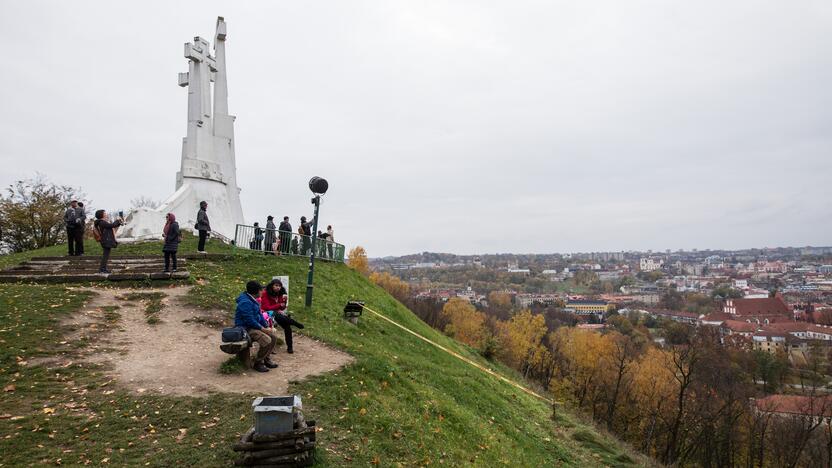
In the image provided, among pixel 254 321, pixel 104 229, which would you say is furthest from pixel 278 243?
pixel 254 321

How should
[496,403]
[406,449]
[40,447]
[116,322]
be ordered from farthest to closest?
1. [496,403]
2. [116,322]
3. [406,449]
4. [40,447]

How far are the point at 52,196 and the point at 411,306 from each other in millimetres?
36359

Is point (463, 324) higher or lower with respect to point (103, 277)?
lower

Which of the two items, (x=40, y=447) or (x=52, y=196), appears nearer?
(x=40, y=447)

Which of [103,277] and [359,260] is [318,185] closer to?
[103,277]

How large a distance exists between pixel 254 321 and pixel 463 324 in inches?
1892

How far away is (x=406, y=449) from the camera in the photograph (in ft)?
22.1

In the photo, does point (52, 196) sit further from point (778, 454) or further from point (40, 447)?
point (778, 454)

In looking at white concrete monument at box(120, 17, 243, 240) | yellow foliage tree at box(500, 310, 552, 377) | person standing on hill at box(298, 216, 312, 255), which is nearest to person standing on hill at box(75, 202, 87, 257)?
white concrete monument at box(120, 17, 243, 240)

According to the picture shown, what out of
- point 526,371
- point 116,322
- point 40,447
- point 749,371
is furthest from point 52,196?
point 749,371

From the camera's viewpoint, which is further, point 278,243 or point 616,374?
point 616,374

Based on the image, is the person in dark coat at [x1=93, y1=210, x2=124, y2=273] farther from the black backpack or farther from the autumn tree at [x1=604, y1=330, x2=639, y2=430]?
the autumn tree at [x1=604, y1=330, x2=639, y2=430]

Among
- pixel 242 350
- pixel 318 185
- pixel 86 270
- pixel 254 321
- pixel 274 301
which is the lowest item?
pixel 242 350

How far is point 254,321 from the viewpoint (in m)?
8.20
